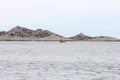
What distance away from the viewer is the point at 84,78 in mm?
52281

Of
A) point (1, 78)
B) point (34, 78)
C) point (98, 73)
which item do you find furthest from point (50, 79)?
point (98, 73)

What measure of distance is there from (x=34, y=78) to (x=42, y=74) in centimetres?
418

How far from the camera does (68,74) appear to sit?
56.1 meters

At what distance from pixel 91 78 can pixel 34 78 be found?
5.92 metres

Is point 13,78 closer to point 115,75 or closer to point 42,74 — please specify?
point 42,74

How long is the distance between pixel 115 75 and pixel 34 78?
9.33m

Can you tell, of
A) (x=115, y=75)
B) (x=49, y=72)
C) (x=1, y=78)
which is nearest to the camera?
(x=1, y=78)

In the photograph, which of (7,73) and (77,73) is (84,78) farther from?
(7,73)

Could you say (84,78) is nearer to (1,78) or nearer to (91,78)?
(91,78)

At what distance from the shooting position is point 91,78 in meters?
51.9

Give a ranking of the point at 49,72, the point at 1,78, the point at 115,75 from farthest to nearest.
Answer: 1. the point at 49,72
2. the point at 115,75
3. the point at 1,78

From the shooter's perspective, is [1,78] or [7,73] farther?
[7,73]

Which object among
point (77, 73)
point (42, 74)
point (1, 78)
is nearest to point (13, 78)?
point (1, 78)

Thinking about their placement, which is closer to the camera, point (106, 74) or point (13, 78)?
point (13, 78)
